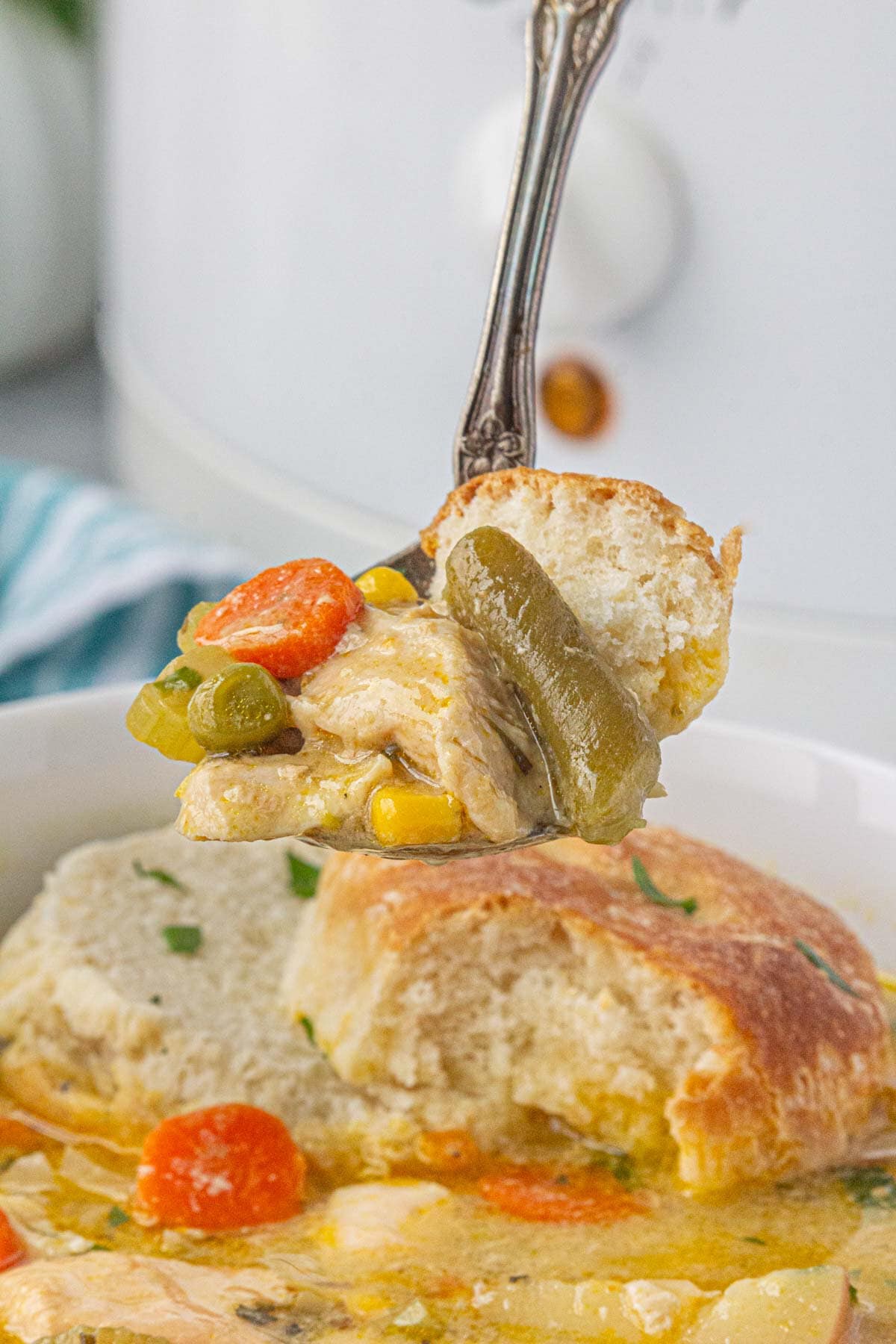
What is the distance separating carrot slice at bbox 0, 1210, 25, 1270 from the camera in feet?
6.81

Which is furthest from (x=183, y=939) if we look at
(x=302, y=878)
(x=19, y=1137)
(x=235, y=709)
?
(x=235, y=709)

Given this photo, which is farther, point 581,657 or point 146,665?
point 146,665

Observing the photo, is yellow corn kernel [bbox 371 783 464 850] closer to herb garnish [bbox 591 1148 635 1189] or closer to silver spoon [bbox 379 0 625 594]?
silver spoon [bbox 379 0 625 594]

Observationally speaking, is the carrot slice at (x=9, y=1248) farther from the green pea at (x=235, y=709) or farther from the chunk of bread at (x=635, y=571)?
the chunk of bread at (x=635, y=571)

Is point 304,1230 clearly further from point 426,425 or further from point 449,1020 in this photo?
point 426,425

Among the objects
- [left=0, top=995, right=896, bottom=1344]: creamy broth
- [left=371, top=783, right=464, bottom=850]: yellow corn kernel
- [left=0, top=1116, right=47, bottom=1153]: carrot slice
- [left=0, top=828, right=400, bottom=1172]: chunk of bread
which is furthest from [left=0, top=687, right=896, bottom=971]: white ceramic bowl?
[left=371, top=783, right=464, bottom=850]: yellow corn kernel

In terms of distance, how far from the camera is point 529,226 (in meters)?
2.01

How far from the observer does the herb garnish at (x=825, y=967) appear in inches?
95.3

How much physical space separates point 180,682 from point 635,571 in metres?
0.55

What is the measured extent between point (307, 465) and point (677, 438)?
0.91 meters

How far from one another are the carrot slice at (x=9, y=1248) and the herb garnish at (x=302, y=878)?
82 centimetres

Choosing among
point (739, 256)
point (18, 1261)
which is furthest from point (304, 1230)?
point (739, 256)

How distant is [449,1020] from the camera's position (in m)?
2.44

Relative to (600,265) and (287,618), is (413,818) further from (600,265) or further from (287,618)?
(600,265)
